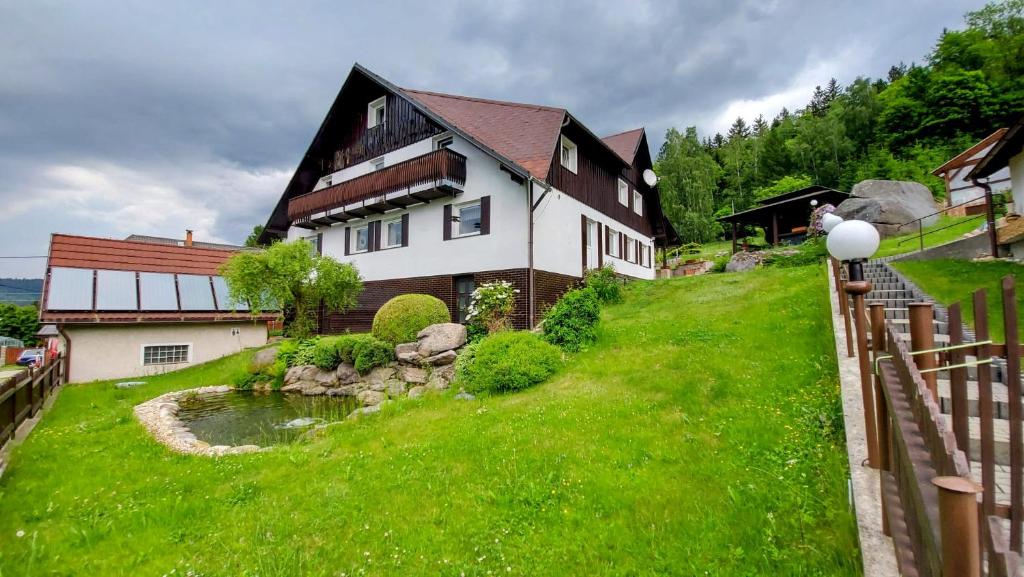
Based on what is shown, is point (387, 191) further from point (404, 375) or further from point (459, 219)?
point (404, 375)

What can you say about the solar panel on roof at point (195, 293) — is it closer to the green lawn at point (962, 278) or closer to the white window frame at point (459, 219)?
the white window frame at point (459, 219)

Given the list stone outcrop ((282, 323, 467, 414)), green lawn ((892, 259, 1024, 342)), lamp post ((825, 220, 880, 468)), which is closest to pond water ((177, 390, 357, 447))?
stone outcrop ((282, 323, 467, 414))

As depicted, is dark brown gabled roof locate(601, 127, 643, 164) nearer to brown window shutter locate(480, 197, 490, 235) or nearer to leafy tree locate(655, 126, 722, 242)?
brown window shutter locate(480, 197, 490, 235)

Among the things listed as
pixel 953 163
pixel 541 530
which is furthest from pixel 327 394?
pixel 953 163

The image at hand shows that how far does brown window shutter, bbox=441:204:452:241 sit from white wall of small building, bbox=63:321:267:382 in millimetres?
8964

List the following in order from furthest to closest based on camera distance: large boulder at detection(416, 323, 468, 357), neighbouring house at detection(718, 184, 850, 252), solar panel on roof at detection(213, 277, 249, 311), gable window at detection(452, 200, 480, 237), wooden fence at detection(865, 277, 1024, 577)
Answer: neighbouring house at detection(718, 184, 850, 252) < solar panel on roof at detection(213, 277, 249, 311) < gable window at detection(452, 200, 480, 237) < large boulder at detection(416, 323, 468, 357) < wooden fence at detection(865, 277, 1024, 577)

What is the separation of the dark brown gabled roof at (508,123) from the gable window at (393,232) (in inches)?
170

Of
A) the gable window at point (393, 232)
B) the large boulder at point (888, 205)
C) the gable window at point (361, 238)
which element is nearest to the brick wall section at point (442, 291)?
the gable window at point (393, 232)

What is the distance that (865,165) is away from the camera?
111 feet

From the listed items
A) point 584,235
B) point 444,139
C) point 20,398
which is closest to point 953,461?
point 20,398

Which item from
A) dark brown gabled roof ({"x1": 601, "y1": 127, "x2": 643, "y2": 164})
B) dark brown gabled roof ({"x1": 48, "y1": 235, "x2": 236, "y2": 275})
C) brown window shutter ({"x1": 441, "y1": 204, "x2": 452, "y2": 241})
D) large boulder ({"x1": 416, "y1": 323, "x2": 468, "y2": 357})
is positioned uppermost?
dark brown gabled roof ({"x1": 601, "y1": 127, "x2": 643, "y2": 164})

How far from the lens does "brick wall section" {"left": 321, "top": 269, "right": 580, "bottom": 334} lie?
12398mm

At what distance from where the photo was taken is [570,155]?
49.5ft

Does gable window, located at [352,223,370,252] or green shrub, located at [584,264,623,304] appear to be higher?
gable window, located at [352,223,370,252]
